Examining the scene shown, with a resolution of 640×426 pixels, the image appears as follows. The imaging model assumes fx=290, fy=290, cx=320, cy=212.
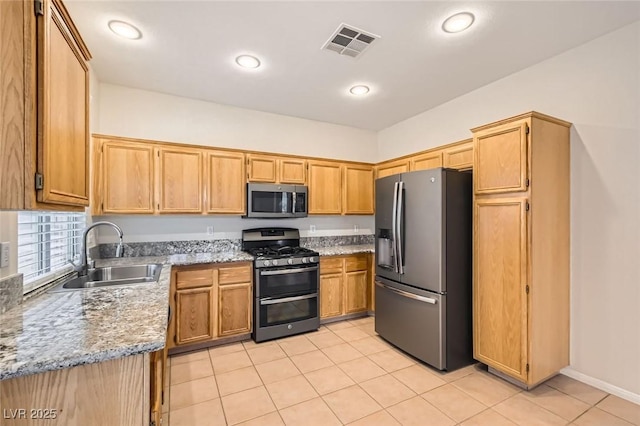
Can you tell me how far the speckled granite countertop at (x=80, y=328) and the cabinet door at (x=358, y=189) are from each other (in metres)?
2.92

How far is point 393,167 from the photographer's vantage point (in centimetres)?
420

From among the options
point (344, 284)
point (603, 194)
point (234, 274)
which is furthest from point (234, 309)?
point (603, 194)

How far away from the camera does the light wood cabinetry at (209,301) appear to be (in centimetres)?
300

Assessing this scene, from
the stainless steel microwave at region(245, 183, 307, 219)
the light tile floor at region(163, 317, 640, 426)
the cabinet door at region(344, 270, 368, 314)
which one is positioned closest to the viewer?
the light tile floor at region(163, 317, 640, 426)

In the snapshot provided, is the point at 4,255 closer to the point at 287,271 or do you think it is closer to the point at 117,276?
the point at 117,276

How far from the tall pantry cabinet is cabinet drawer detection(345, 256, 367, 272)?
1636mm

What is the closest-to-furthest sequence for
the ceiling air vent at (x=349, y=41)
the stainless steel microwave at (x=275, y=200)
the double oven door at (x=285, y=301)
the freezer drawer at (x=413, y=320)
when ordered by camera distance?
1. the ceiling air vent at (x=349, y=41)
2. the freezer drawer at (x=413, y=320)
3. the double oven door at (x=285, y=301)
4. the stainless steel microwave at (x=275, y=200)

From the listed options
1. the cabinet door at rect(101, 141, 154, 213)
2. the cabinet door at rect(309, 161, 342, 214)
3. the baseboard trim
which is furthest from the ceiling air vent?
the baseboard trim

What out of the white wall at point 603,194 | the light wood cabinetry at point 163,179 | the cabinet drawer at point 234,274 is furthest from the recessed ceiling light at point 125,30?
the white wall at point 603,194

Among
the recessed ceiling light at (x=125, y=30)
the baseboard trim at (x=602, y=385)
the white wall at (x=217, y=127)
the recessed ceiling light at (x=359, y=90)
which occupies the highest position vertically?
the recessed ceiling light at (x=125, y=30)

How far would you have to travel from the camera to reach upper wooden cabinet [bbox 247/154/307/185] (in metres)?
3.67

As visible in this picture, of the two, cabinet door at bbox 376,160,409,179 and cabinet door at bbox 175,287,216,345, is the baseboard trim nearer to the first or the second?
cabinet door at bbox 376,160,409,179

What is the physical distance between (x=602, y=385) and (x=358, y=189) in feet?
10.5

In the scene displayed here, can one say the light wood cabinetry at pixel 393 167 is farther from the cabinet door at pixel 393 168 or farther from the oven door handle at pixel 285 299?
the oven door handle at pixel 285 299
